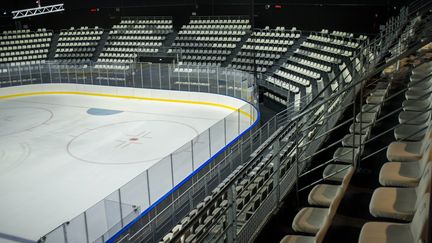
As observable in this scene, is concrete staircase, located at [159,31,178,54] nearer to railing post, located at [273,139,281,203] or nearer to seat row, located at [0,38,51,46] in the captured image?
seat row, located at [0,38,51,46]

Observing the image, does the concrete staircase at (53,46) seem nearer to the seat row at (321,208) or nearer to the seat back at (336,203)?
the seat row at (321,208)

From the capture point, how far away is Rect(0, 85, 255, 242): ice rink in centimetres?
995

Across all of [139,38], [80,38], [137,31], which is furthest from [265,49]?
[80,38]

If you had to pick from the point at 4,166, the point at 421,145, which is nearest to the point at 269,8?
the point at 4,166

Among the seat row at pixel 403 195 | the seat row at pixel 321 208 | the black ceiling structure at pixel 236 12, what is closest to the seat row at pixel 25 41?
the black ceiling structure at pixel 236 12

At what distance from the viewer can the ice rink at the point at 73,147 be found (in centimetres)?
995

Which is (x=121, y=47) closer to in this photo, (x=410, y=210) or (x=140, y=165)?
(x=140, y=165)

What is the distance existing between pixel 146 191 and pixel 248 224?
16.2 ft

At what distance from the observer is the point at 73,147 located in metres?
13.7

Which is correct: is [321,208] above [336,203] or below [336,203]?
below

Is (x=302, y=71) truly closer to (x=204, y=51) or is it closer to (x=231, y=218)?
(x=204, y=51)

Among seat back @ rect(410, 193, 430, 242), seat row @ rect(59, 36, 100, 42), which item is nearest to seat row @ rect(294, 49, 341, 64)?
seat row @ rect(59, 36, 100, 42)

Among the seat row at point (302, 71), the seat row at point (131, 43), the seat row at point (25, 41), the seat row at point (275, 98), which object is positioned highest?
the seat row at point (25, 41)

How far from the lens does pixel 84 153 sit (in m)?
13.1
